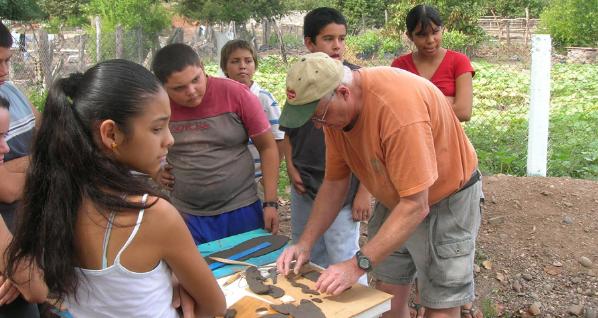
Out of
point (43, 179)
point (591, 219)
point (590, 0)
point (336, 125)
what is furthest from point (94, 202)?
point (590, 0)

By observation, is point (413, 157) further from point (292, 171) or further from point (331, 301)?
point (292, 171)

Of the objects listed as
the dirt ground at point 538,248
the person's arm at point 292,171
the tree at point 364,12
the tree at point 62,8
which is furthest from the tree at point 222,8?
the tree at point 62,8

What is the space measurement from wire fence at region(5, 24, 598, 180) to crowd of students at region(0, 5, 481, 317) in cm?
295

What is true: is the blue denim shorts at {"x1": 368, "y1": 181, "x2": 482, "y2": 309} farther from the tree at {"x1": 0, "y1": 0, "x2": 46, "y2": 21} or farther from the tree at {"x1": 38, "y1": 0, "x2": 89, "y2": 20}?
the tree at {"x1": 38, "y1": 0, "x2": 89, "y2": 20}

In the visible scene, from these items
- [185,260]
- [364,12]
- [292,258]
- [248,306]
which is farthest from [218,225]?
[364,12]

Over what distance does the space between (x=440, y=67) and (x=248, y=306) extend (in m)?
2.05

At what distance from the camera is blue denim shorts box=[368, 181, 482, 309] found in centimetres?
220

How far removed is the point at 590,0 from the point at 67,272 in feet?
59.6

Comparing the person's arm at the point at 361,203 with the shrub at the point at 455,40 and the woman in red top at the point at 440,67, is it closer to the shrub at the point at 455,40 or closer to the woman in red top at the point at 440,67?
the woman in red top at the point at 440,67

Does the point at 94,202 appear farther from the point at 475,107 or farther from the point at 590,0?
the point at 590,0

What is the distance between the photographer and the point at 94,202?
1294mm

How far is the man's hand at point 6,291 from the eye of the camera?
1.79 m

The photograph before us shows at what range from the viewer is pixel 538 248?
3797mm

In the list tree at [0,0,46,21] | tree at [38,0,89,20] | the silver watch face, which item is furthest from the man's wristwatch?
tree at [38,0,89,20]
